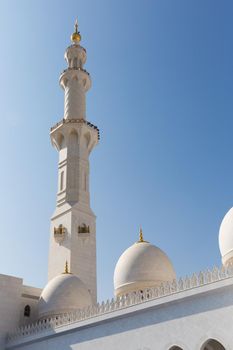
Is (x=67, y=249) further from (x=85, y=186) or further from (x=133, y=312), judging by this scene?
(x=133, y=312)

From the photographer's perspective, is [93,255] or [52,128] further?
[52,128]

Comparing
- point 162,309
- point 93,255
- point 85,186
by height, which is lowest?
point 162,309

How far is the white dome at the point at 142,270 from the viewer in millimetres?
18656

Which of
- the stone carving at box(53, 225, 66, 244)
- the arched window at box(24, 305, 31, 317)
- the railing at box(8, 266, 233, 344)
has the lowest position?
the railing at box(8, 266, 233, 344)

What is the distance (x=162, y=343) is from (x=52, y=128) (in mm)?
18468

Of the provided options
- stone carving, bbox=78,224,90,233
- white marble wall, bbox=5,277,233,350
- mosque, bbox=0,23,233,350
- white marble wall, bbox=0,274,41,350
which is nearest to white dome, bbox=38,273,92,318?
mosque, bbox=0,23,233,350

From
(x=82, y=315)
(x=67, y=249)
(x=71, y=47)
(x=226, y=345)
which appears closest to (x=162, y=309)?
(x=226, y=345)

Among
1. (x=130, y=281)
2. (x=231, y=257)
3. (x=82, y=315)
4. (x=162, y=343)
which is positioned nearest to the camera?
(x=162, y=343)

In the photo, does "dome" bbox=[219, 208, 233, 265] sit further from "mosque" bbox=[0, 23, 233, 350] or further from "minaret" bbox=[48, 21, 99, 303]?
"minaret" bbox=[48, 21, 99, 303]

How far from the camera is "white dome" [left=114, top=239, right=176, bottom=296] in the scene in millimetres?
18656

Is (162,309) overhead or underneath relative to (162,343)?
overhead

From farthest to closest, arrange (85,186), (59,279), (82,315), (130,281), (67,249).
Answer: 1. (85,186)
2. (67,249)
3. (59,279)
4. (130,281)
5. (82,315)

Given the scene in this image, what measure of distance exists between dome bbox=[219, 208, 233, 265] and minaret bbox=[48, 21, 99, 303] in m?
10.5

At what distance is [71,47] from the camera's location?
3200 cm
